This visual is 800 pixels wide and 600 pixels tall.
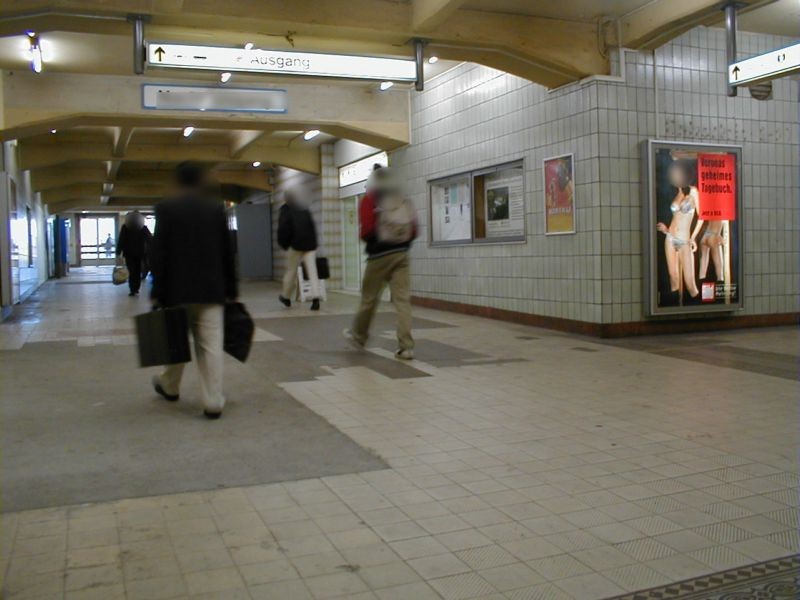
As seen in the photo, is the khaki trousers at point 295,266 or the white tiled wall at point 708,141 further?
the khaki trousers at point 295,266

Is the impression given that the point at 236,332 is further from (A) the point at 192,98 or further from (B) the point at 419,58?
(A) the point at 192,98

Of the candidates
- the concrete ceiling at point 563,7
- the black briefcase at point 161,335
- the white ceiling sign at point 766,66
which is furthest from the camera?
the concrete ceiling at point 563,7

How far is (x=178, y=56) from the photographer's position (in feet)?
27.0

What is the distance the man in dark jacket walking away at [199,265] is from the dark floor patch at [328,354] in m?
1.64

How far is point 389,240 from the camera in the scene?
8039 mm

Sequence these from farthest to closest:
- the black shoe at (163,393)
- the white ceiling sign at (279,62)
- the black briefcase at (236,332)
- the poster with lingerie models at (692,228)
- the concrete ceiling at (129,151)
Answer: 1. the concrete ceiling at (129,151)
2. the poster with lingerie models at (692,228)
3. the white ceiling sign at (279,62)
4. the black shoe at (163,393)
5. the black briefcase at (236,332)

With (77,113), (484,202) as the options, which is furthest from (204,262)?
(77,113)

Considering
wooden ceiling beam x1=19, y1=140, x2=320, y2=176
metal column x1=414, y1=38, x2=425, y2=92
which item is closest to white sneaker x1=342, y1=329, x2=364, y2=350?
metal column x1=414, y1=38, x2=425, y2=92

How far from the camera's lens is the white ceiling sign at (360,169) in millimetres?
16422

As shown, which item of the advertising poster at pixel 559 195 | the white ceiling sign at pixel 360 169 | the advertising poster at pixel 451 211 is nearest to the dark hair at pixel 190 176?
the advertising poster at pixel 559 195

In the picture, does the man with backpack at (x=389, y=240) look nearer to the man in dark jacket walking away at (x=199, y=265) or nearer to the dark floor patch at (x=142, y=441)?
the dark floor patch at (x=142, y=441)

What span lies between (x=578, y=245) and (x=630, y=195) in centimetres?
91

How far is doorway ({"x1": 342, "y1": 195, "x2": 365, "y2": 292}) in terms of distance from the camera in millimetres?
18625

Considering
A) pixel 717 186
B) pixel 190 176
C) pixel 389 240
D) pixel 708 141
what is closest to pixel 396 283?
pixel 389 240
